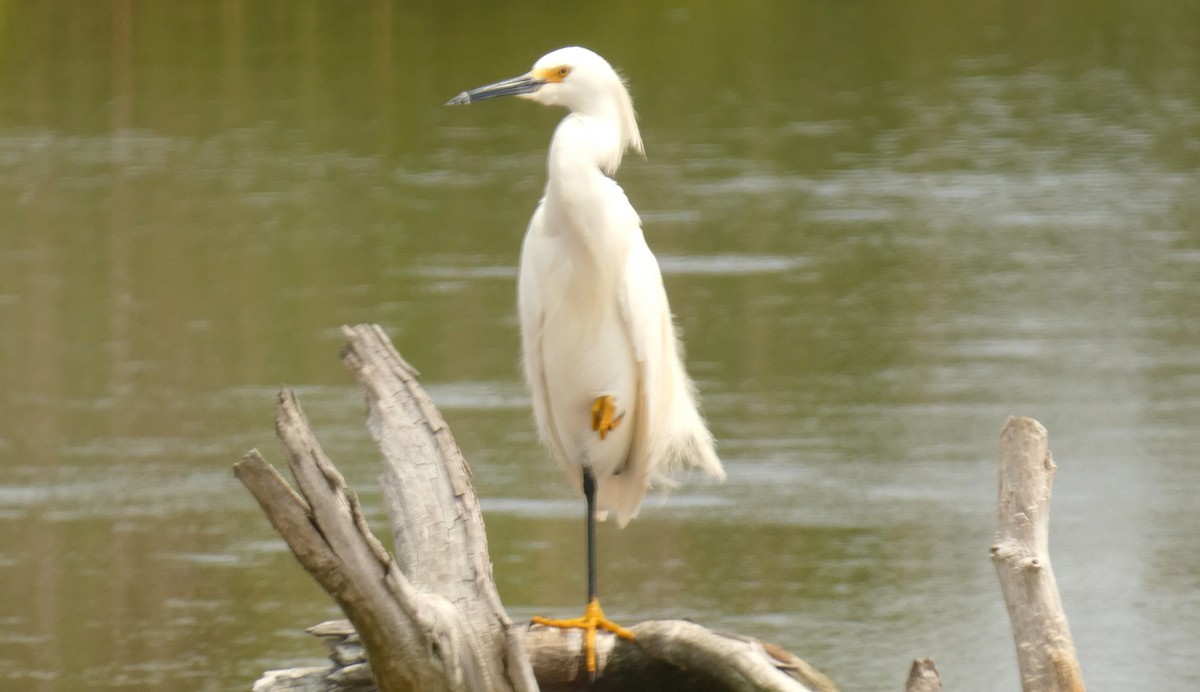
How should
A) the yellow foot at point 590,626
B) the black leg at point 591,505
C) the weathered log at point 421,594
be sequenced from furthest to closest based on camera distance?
1. the black leg at point 591,505
2. the yellow foot at point 590,626
3. the weathered log at point 421,594

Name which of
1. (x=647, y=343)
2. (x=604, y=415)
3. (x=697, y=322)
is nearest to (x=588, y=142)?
(x=647, y=343)

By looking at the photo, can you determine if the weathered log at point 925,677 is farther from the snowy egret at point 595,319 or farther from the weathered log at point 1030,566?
the snowy egret at point 595,319

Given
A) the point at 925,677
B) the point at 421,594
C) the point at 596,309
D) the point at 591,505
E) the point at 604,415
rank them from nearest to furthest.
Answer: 1. the point at 925,677
2. the point at 421,594
3. the point at 596,309
4. the point at 604,415
5. the point at 591,505

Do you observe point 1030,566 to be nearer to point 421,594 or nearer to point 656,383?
point 421,594

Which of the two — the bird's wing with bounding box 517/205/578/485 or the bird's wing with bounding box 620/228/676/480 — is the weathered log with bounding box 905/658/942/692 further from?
the bird's wing with bounding box 517/205/578/485

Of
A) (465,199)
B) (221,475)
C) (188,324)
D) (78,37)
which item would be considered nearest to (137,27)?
(78,37)

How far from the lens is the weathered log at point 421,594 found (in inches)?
117

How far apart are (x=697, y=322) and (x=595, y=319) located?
342 centimetres

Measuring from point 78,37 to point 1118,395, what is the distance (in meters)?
10.6

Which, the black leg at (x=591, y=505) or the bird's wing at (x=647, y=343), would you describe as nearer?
the bird's wing at (x=647, y=343)

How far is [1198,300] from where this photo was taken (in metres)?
7.53

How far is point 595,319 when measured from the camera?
3.97 m

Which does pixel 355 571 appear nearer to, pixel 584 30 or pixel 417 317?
pixel 417 317

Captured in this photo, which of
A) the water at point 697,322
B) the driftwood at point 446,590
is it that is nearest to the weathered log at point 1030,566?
the driftwood at point 446,590
